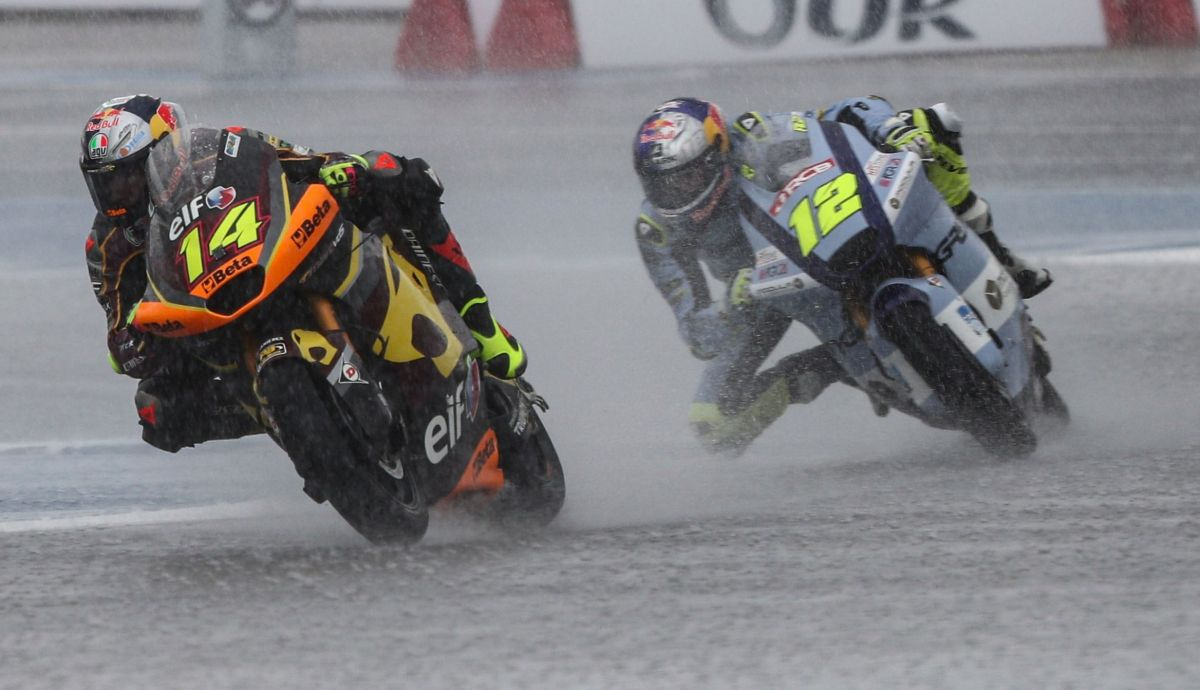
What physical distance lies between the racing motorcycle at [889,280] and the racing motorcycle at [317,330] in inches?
48.7

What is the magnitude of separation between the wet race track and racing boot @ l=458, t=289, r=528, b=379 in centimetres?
46

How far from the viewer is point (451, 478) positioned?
Answer: 5215 millimetres

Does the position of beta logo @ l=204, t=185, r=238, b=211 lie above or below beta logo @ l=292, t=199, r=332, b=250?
above

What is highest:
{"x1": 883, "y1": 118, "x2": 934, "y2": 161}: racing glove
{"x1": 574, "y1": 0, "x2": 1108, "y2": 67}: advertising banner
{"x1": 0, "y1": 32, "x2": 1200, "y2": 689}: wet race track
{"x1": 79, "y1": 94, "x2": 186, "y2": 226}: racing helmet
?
{"x1": 574, "y1": 0, "x2": 1108, "y2": 67}: advertising banner

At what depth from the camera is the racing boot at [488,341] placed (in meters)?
5.52

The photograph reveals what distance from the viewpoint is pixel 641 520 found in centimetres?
543

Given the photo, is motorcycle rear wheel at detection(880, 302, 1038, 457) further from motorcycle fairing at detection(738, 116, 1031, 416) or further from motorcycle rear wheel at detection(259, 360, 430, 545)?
motorcycle rear wheel at detection(259, 360, 430, 545)

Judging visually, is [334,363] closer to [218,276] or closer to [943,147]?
[218,276]

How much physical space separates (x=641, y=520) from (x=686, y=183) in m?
1.35

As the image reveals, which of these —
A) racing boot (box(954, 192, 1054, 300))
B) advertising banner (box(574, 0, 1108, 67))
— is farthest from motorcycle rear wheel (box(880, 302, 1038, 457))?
advertising banner (box(574, 0, 1108, 67))

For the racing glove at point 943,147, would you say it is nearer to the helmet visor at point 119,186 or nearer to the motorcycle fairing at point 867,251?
the motorcycle fairing at point 867,251

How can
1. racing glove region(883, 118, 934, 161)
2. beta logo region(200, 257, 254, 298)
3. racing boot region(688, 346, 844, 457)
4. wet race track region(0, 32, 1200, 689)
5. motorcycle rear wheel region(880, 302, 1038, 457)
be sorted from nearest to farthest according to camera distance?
wet race track region(0, 32, 1200, 689) < beta logo region(200, 257, 254, 298) < motorcycle rear wheel region(880, 302, 1038, 457) < racing glove region(883, 118, 934, 161) < racing boot region(688, 346, 844, 457)

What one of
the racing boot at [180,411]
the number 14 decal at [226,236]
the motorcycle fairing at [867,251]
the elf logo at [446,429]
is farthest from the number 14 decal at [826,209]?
the number 14 decal at [226,236]

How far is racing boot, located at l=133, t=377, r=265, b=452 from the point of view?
5078mm
